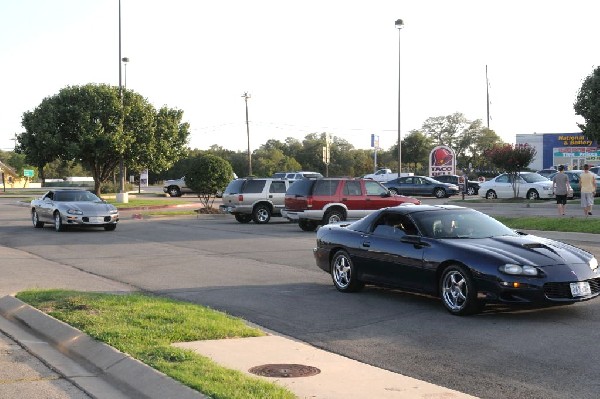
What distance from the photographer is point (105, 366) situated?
7.16 m

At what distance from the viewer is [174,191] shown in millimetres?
57188

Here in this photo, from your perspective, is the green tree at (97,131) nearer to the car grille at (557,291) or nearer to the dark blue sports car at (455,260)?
the dark blue sports car at (455,260)

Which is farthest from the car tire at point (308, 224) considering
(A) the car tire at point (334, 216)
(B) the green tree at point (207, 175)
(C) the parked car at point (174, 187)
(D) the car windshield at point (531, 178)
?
(C) the parked car at point (174, 187)

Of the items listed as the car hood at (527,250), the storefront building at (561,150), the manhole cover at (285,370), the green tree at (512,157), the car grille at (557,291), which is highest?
the storefront building at (561,150)

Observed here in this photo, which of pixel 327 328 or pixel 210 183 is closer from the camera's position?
pixel 327 328

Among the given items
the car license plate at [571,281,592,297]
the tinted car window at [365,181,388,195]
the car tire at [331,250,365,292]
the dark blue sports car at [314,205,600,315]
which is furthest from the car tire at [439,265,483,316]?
the tinted car window at [365,181,388,195]

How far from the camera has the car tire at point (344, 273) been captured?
11.4 metres

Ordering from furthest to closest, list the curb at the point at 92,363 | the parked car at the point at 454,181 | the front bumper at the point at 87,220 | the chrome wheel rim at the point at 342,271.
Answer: the parked car at the point at 454,181
the front bumper at the point at 87,220
the chrome wheel rim at the point at 342,271
the curb at the point at 92,363

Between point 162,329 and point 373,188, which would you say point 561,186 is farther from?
point 162,329

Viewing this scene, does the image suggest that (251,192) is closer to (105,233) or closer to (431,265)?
(105,233)

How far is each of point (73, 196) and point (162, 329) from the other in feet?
61.1

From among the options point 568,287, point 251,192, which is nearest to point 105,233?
point 251,192

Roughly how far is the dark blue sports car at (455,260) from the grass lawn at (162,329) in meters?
2.59

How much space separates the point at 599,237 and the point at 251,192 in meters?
13.8
